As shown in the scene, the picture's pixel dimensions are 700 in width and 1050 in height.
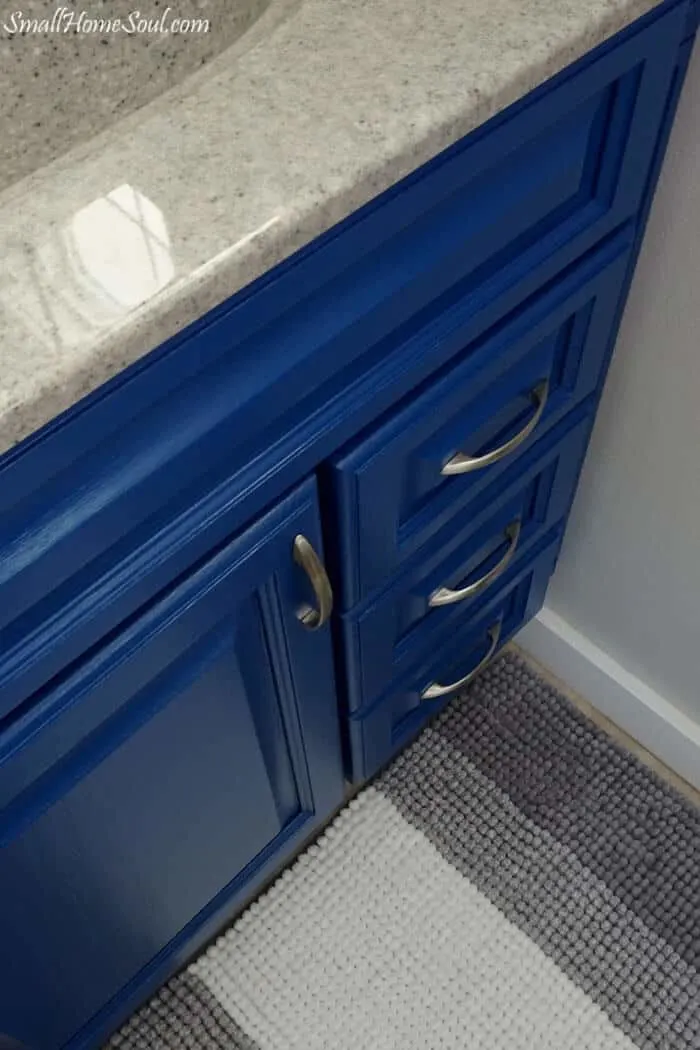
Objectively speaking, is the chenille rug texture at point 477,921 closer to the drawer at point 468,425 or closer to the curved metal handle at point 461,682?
the curved metal handle at point 461,682

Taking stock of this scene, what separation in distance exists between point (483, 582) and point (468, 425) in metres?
0.22

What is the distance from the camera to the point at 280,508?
550 millimetres

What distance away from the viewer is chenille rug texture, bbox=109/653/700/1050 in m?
0.97

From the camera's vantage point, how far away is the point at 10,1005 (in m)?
0.70

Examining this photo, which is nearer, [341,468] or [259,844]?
[341,468]

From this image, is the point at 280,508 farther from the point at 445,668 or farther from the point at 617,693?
the point at 617,693

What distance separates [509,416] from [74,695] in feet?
1.19

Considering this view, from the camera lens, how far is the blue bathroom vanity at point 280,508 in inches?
18.0

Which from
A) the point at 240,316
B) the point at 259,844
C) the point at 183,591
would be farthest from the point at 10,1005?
the point at 240,316

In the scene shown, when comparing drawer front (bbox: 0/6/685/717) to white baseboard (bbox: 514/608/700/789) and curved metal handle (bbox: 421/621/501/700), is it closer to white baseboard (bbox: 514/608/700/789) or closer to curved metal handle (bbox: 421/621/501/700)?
curved metal handle (bbox: 421/621/501/700)

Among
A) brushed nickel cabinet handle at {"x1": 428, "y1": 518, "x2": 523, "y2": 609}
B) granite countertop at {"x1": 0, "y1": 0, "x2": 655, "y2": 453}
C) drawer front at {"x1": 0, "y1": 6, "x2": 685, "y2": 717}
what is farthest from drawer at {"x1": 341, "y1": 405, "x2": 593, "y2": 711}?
granite countertop at {"x1": 0, "y1": 0, "x2": 655, "y2": 453}

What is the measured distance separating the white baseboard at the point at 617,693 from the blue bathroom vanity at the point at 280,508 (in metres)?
0.29

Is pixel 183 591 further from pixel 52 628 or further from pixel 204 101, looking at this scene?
pixel 204 101

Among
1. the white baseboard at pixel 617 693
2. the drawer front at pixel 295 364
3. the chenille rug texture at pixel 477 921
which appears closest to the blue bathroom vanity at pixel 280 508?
the drawer front at pixel 295 364
